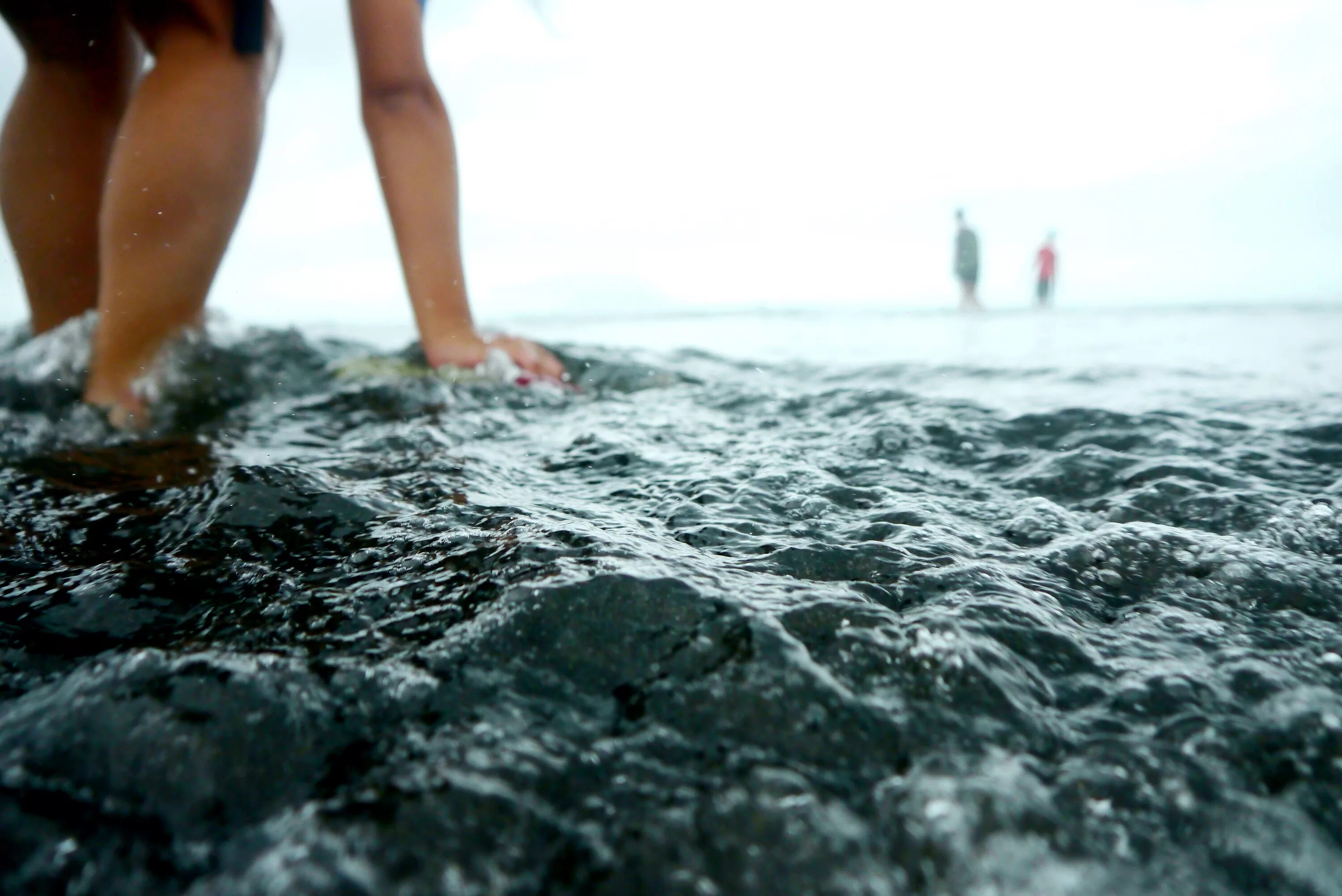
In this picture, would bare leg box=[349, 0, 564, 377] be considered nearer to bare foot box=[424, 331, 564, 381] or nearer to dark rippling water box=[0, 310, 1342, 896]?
bare foot box=[424, 331, 564, 381]

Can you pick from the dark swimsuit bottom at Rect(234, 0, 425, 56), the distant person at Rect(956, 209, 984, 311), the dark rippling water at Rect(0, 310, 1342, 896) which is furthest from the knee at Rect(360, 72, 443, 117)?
the distant person at Rect(956, 209, 984, 311)

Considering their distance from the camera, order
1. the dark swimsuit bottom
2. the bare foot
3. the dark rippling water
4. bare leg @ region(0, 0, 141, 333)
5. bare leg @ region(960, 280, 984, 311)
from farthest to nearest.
A: bare leg @ region(960, 280, 984, 311), the bare foot, bare leg @ region(0, 0, 141, 333), the dark swimsuit bottom, the dark rippling water

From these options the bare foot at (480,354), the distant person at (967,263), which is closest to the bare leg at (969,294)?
the distant person at (967,263)

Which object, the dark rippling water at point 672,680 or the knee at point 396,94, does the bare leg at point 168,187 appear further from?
the dark rippling water at point 672,680

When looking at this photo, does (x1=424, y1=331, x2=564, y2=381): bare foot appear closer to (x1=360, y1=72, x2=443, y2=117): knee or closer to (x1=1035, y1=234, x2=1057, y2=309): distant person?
(x1=360, y1=72, x2=443, y2=117): knee

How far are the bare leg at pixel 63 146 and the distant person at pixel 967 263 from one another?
9.64 meters

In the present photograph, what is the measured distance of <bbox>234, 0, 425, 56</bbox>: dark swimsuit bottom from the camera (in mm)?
1507

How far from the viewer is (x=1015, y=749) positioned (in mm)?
485

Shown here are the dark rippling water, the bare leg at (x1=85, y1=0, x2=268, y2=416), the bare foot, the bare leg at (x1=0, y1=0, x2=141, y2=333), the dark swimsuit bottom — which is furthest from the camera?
the bare foot

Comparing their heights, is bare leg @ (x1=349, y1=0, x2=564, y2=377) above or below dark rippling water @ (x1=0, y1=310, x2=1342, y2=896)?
above

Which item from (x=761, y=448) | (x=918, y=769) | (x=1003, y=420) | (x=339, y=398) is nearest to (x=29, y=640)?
(x=918, y=769)

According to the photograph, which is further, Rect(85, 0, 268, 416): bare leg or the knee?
the knee

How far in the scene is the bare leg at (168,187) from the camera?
4.54 feet

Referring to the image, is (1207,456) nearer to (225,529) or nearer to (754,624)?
(754,624)
